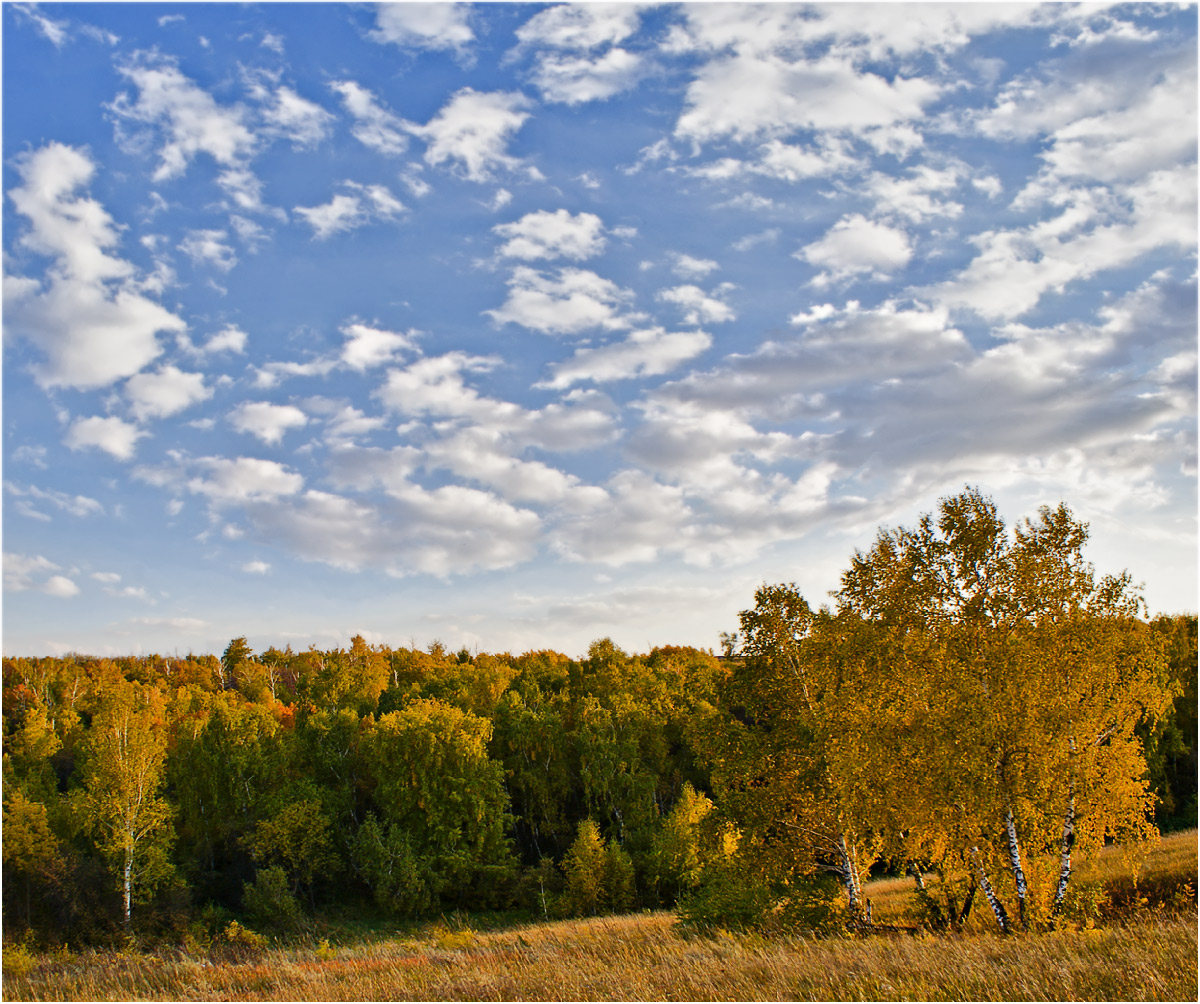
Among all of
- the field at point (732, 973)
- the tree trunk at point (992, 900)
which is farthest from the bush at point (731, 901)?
the tree trunk at point (992, 900)

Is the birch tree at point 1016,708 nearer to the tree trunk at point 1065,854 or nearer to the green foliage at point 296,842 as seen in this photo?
the tree trunk at point 1065,854

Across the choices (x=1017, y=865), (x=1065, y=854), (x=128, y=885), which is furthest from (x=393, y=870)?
(x=1065, y=854)

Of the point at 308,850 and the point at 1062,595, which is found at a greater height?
the point at 1062,595

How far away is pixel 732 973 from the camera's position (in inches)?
587

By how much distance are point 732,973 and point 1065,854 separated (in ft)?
36.7

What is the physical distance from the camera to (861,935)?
21.3 meters

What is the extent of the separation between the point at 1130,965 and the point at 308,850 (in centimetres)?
5288

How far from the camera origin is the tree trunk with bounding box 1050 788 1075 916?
2005 cm

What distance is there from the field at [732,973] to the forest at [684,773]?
127 inches

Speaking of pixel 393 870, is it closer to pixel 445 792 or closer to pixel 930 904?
pixel 445 792

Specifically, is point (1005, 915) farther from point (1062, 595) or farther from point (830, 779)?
point (1062, 595)

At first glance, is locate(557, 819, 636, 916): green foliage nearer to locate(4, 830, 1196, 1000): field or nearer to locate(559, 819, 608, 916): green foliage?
locate(559, 819, 608, 916): green foliage

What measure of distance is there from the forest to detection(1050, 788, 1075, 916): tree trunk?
0.08 metres

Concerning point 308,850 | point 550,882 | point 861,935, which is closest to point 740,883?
point 861,935
